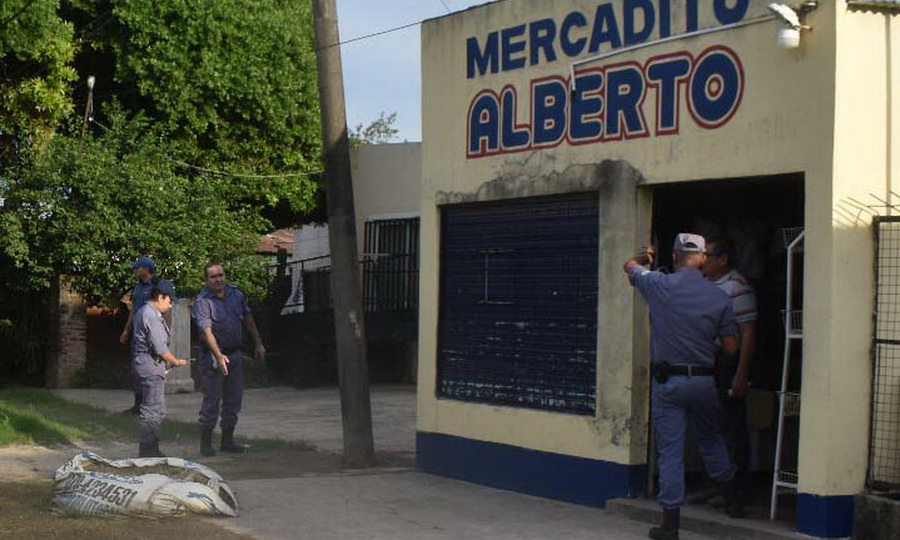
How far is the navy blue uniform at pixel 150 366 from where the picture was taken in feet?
36.2

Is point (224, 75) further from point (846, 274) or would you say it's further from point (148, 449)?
point (846, 274)

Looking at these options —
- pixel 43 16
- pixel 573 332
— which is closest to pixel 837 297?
pixel 573 332

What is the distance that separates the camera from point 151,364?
11.1 meters

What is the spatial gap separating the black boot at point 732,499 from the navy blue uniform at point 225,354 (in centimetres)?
523

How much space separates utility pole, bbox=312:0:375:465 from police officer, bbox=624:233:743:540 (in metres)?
3.74

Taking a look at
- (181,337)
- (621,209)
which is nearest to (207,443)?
(621,209)

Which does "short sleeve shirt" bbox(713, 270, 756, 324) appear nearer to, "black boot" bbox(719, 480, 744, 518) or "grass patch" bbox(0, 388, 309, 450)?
"black boot" bbox(719, 480, 744, 518)

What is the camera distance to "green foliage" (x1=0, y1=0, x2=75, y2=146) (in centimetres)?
1891

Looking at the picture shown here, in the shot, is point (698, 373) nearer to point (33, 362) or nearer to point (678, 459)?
point (678, 459)

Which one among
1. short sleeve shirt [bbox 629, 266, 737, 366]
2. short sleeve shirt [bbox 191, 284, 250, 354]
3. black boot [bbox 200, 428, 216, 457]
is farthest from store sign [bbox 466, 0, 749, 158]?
black boot [bbox 200, 428, 216, 457]

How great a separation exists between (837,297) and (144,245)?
12382 mm

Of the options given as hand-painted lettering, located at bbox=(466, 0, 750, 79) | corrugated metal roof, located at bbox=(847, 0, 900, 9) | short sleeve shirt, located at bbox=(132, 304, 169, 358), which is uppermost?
hand-painted lettering, located at bbox=(466, 0, 750, 79)

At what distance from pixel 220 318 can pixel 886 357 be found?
631cm

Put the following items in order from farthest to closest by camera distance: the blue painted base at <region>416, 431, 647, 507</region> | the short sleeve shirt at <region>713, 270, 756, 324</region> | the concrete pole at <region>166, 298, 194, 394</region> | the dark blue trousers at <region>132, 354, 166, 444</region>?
the concrete pole at <region>166, 298, 194, 394</region> < the dark blue trousers at <region>132, 354, 166, 444</region> < the blue painted base at <region>416, 431, 647, 507</region> < the short sleeve shirt at <region>713, 270, 756, 324</region>
